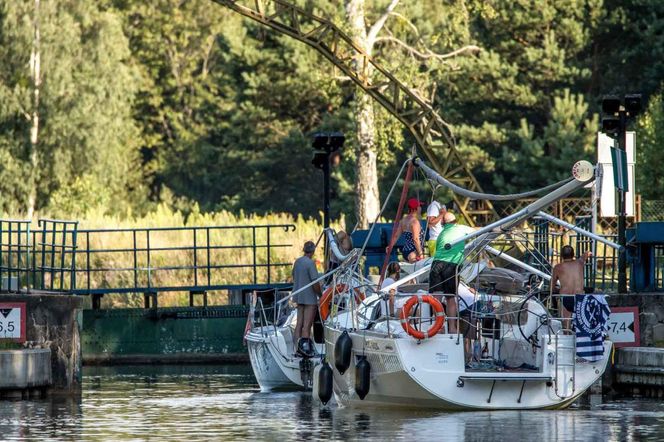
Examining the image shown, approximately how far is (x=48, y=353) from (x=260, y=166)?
39612 mm

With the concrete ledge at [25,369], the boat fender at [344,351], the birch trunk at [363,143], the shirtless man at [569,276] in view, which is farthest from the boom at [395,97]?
the boat fender at [344,351]

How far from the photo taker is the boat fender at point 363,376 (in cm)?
2308

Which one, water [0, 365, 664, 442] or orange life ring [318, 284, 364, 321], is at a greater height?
orange life ring [318, 284, 364, 321]

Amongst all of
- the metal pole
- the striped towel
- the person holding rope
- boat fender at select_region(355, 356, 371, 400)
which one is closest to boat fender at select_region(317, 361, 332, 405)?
boat fender at select_region(355, 356, 371, 400)

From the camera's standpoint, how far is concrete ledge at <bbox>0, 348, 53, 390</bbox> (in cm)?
2595

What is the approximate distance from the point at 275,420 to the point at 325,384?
1.81m

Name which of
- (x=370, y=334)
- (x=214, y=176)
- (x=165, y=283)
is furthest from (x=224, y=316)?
(x=214, y=176)

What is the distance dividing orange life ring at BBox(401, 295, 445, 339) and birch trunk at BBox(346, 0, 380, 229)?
2307cm

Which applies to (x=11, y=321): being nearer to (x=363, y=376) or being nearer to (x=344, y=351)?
(x=344, y=351)

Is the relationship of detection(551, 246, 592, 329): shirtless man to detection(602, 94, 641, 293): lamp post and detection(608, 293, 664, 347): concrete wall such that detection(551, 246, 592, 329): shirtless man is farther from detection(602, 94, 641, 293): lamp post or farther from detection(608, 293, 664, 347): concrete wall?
detection(602, 94, 641, 293): lamp post

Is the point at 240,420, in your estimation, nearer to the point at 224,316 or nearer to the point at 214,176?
the point at 224,316

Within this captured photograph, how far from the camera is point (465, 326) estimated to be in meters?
23.5

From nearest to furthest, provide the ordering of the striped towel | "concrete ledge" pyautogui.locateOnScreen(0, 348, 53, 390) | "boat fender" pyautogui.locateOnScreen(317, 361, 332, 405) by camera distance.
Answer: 1. the striped towel
2. "boat fender" pyautogui.locateOnScreen(317, 361, 332, 405)
3. "concrete ledge" pyautogui.locateOnScreen(0, 348, 53, 390)

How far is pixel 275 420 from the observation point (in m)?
22.7
